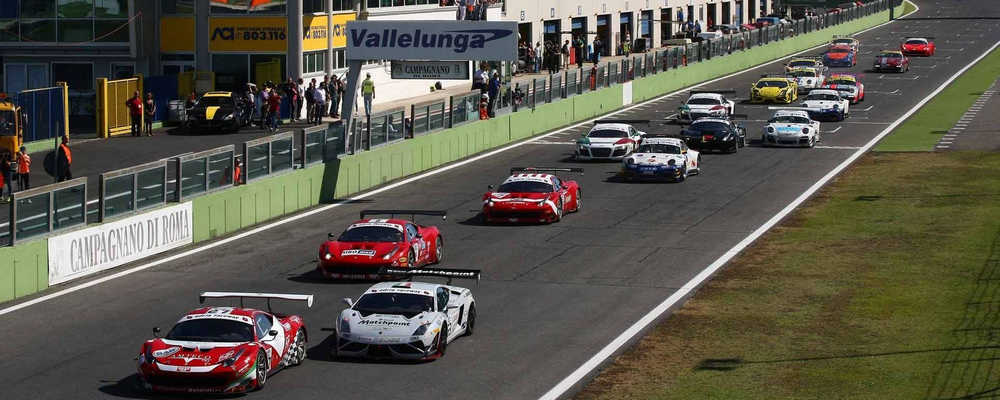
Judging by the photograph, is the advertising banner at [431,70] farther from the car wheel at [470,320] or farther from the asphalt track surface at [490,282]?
the car wheel at [470,320]

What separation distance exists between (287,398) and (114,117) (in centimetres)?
3578

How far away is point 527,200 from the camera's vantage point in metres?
40.5

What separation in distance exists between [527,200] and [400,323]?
49.7ft

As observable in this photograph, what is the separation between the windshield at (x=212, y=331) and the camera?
23734mm

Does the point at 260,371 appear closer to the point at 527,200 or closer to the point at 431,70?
the point at 527,200

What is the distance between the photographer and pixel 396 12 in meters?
77.1

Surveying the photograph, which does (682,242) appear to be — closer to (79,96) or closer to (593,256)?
(593,256)

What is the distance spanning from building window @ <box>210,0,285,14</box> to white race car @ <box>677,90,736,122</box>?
1744 cm

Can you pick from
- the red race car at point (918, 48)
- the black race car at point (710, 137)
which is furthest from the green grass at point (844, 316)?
the red race car at point (918, 48)

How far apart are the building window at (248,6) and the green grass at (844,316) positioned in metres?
27.4

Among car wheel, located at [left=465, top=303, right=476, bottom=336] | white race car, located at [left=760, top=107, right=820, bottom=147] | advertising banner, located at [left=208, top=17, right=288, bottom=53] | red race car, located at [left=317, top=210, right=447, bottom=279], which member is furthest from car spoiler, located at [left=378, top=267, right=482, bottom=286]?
advertising banner, located at [left=208, top=17, right=288, bottom=53]

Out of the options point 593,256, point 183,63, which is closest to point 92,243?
point 593,256

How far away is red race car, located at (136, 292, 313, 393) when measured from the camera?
23.0 m

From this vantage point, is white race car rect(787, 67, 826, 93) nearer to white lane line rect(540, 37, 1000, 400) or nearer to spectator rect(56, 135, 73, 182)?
white lane line rect(540, 37, 1000, 400)
